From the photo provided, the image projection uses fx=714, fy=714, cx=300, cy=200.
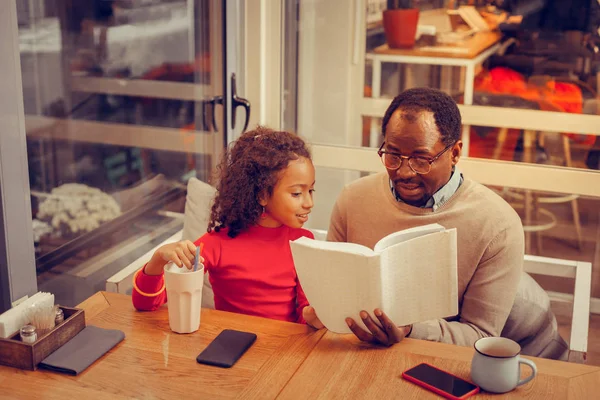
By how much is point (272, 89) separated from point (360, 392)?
6.34 ft

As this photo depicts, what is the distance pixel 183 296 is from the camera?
1.51 meters

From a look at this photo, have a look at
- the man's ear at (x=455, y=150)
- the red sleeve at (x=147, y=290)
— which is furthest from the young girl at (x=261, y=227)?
the man's ear at (x=455, y=150)

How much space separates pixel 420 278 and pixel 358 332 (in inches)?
6.8

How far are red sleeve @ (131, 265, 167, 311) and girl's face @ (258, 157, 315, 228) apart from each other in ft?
1.10

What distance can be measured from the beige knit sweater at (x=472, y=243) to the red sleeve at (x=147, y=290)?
0.60 m

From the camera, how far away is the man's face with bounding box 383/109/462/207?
178 cm

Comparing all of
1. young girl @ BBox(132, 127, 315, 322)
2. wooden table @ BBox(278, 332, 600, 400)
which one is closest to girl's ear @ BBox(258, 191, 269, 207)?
young girl @ BBox(132, 127, 315, 322)

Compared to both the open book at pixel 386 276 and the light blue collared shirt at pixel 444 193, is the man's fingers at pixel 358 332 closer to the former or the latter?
the open book at pixel 386 276

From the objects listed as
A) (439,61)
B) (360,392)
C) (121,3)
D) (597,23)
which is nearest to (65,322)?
(360,392)

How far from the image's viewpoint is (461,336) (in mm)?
1708

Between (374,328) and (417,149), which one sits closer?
(374,328)

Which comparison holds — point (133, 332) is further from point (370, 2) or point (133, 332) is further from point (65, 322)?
point (370, 2)

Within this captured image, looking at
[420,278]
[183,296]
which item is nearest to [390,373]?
[420,278]

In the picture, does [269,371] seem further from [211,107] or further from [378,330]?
[211,107]
